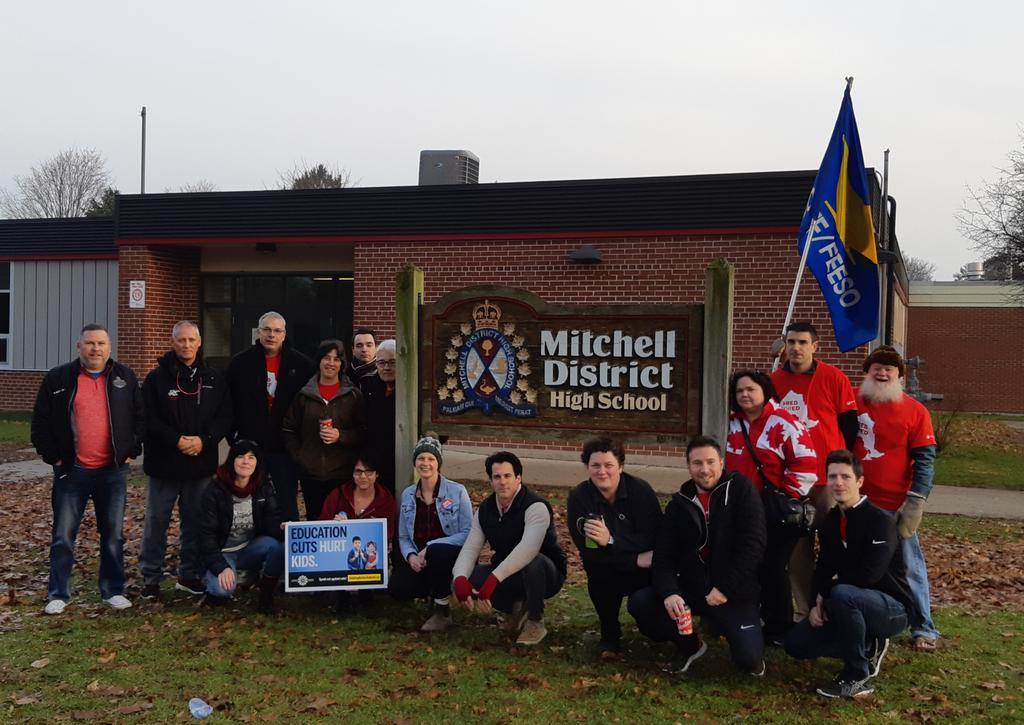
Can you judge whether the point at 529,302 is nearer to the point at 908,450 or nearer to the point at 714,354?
the point at 714,354

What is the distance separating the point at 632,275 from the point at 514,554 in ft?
27.0

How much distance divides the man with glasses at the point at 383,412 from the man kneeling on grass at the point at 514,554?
4.02 feet

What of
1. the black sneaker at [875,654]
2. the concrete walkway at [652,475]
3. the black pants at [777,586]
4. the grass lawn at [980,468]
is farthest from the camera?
the grass lawn at [980,468]

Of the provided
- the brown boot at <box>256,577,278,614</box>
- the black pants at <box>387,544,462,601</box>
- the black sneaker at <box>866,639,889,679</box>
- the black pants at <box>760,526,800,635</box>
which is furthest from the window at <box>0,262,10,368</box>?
the black sneaker at <box>866,639,889,679</box>

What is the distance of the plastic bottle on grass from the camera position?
4328 millimetres

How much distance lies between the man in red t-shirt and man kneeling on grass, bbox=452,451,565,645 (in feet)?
4.51

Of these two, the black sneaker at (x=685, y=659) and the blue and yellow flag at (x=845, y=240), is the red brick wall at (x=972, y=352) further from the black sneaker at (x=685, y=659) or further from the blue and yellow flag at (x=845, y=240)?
the black sneaker at (x=685, y=659)

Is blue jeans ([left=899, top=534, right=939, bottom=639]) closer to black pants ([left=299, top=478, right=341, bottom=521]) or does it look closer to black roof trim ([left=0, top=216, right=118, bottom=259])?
black pants ([left=299, top=478, right=341, bottom=521])

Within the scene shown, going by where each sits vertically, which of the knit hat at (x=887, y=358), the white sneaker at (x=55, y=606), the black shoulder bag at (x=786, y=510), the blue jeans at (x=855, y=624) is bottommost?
the white sneaker at (x=55, y=606)

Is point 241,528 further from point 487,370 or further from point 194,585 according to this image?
point 487,370

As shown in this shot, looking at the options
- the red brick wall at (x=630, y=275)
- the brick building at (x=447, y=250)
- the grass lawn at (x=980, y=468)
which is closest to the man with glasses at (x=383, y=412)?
the brick building at (x=447, y=250)

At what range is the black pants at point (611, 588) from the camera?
5109mm

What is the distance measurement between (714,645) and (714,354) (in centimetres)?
170

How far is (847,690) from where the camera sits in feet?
14.9
